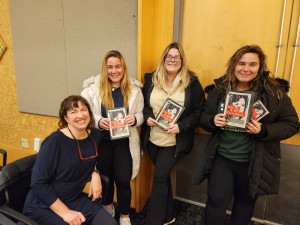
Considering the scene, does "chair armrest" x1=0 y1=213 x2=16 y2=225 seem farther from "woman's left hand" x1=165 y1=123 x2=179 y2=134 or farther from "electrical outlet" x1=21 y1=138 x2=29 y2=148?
"electrical outlet" x1=21 y1=138 x2=29 y2=148

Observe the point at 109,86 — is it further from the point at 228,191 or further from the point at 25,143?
the point at 25,143

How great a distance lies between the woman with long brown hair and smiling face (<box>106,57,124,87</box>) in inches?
33.2

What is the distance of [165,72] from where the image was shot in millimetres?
1957

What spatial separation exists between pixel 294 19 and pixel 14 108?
3708 millimetres

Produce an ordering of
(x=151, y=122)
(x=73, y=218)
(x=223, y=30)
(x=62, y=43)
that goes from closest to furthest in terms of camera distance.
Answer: (x=73, y=218) → (x=151, y=122) → (x=223, y=30) → (x=62, y=43)

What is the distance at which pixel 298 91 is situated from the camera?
1995 mm

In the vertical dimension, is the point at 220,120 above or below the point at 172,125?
above

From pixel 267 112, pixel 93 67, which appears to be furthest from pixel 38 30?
pixel 267 112

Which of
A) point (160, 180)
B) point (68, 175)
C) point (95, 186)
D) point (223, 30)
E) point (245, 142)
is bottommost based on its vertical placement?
point (160, 180)

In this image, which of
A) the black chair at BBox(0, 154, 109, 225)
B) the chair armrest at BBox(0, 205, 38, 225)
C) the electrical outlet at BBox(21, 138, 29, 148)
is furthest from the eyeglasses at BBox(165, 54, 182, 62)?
the electrical outlet at BBox(21, 138, 29, 148)

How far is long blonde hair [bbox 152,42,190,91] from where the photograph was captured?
6.13ft

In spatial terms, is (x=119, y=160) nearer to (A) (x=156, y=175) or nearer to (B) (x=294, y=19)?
(A) (x=156, y=175)

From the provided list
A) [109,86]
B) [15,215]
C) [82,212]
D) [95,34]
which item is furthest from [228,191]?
[95,34]

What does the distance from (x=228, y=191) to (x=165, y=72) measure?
3.83 feet
